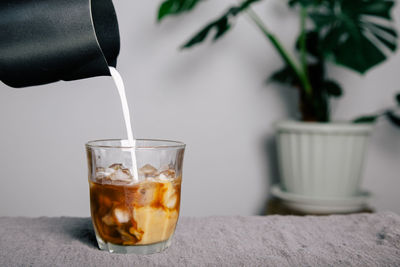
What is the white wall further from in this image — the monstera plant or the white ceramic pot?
the white ceramic pot

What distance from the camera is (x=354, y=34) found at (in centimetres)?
122

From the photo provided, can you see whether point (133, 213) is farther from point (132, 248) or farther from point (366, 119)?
point (366, 119)

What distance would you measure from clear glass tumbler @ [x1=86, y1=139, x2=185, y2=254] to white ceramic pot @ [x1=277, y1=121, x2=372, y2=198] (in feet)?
2.76

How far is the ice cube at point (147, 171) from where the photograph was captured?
579 mm

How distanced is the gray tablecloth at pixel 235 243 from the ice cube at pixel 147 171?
11cm

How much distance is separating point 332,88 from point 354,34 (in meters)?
0.29

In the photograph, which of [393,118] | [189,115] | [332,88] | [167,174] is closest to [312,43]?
[332,88]

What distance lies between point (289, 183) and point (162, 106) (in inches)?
22.6

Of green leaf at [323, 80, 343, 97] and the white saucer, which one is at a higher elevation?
green leaf at [323, 80, 343, 97]

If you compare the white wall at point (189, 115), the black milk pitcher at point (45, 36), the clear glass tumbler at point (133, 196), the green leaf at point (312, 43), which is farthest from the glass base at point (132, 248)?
the green leaf at point (312, 43)

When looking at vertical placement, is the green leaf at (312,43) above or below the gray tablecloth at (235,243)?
above

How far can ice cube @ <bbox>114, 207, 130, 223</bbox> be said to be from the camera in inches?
22.0

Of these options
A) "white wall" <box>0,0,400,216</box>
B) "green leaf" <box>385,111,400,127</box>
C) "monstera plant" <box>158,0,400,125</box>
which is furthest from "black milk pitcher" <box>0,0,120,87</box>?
"green leaf" <box>385,111,400,127</box>

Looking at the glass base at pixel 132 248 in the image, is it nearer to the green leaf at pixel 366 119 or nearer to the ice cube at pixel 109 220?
the ice cube at pixel 109 220
